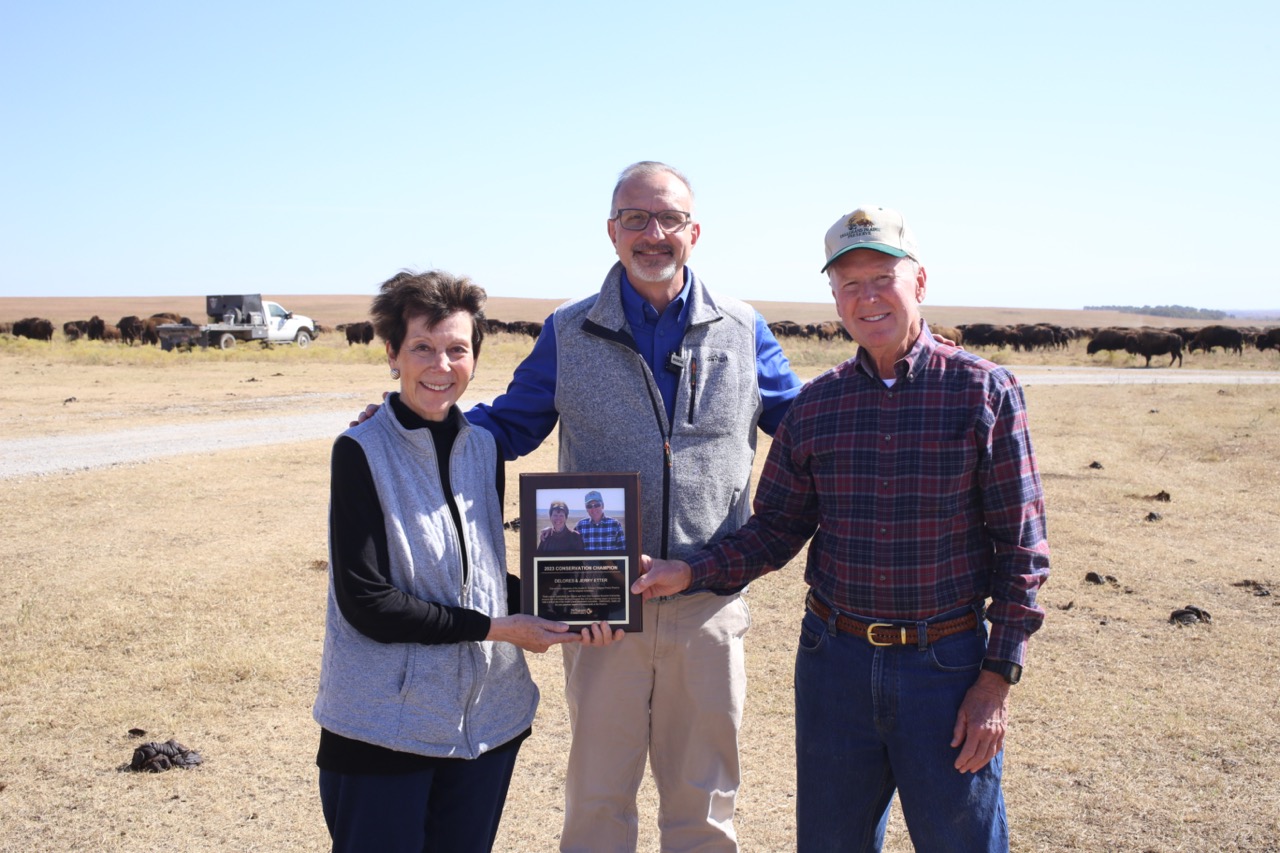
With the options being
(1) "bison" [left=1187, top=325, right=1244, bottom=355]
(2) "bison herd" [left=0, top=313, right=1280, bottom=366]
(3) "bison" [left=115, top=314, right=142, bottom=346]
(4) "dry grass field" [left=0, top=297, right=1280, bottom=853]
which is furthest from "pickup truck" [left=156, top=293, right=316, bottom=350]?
(1) "bison" [left=1187, top=325, right=1244, bottom=355]

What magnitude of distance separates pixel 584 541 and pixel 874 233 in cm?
113

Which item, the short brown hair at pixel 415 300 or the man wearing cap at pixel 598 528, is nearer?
the short brown hair at pixel 415 300

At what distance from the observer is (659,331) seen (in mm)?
3230

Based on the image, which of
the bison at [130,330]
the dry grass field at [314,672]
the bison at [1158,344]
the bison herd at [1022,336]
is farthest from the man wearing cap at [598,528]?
the bison at [130,330]

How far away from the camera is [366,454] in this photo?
2500 mm

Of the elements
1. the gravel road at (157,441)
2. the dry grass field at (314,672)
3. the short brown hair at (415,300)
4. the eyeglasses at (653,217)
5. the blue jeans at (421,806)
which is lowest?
the dry grass field at (314,672)

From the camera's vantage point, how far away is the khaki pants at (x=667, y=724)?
3164mm

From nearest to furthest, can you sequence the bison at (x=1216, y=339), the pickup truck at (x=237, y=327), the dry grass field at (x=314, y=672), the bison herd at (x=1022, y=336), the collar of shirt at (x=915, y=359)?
the collar of shirt at (x=915, y=359) < the dry grass field at (x=314, y=672) < the pickup truck at (x=237, y=327) < the bison herd at (x=1022, y=336) < the bison at (x=1216, y=339)

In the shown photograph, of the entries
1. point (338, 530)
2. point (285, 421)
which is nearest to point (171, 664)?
point (338, 530)

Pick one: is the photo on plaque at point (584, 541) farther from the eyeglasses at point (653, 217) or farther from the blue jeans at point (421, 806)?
the eyeglasses at point (653, 217)

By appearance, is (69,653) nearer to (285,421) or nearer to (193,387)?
(285,421)

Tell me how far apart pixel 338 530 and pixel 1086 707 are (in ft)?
13.5

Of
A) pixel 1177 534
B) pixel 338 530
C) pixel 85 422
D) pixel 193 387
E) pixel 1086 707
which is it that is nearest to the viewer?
pixel 338 530

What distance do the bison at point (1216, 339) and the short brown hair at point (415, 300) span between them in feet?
179
